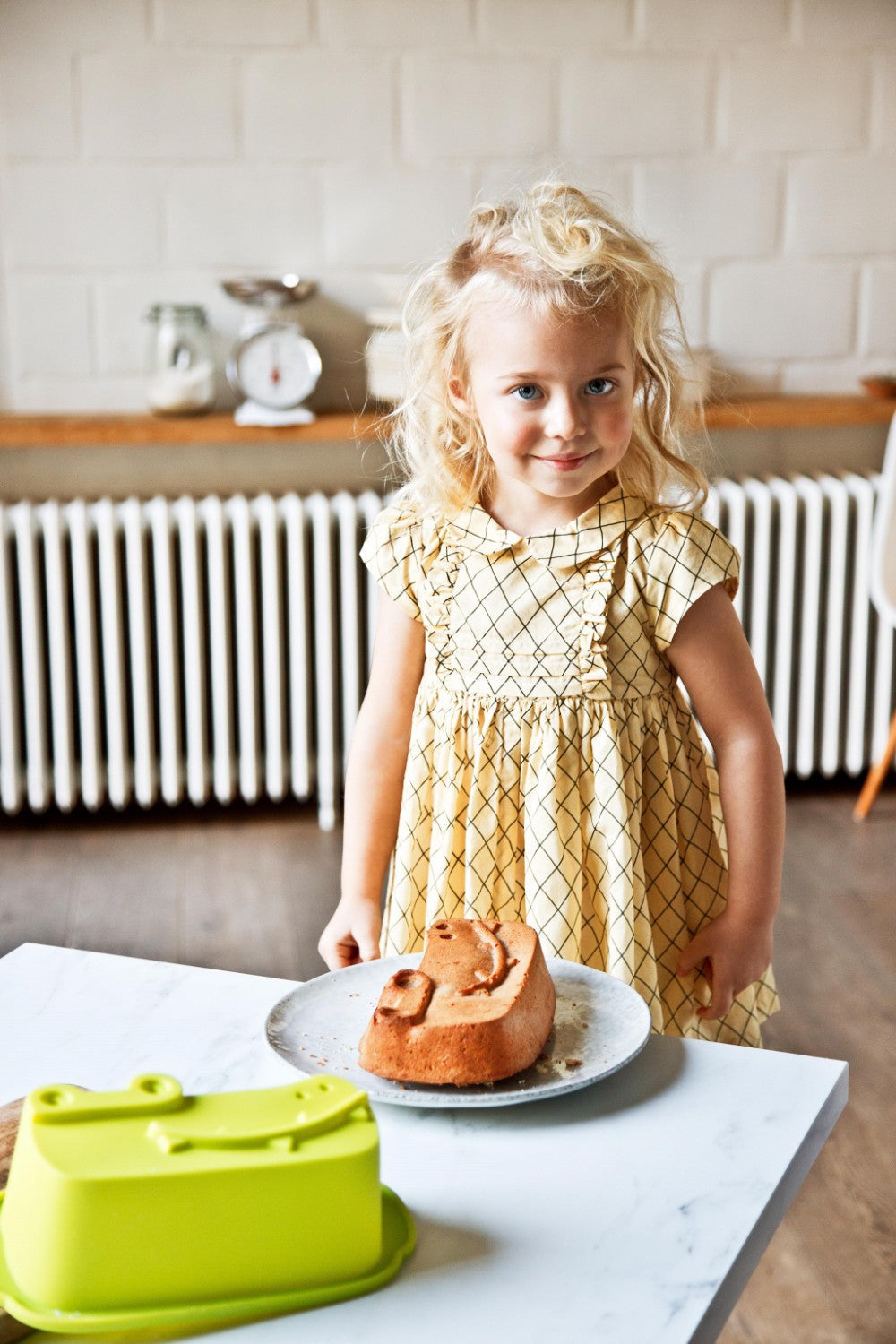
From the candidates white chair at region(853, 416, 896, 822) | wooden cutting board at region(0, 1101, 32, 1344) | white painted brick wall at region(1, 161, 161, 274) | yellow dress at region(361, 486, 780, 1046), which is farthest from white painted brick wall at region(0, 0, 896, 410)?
wooden cutting board at region(0, 1101, 32, 1344)

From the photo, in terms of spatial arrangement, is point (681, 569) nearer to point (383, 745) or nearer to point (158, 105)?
point (383, 745)

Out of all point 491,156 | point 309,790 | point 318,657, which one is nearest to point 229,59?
point 491,156

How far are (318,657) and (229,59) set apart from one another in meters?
1.20

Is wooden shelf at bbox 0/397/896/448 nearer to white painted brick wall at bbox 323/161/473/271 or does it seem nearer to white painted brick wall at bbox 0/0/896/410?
white painted brick wall at bbox 0/0/896/410

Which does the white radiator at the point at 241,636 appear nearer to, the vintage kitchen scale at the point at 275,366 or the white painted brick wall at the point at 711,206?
the vintage kitchen scale at the point at 275,366

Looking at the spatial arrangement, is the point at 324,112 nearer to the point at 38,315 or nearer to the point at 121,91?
the point at 121,91

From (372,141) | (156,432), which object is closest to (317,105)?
(372,141)

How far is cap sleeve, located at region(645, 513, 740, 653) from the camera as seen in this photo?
1.16 m

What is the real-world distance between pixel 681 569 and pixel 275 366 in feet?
5.92

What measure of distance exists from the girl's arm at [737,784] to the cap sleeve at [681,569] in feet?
0.05

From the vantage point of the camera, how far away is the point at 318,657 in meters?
2.90

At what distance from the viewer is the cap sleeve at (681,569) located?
1.16 meters

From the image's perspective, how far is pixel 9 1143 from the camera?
682 mm

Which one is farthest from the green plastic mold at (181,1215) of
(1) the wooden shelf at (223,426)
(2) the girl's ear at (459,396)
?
(1) the wooden shelf at (223,426)
